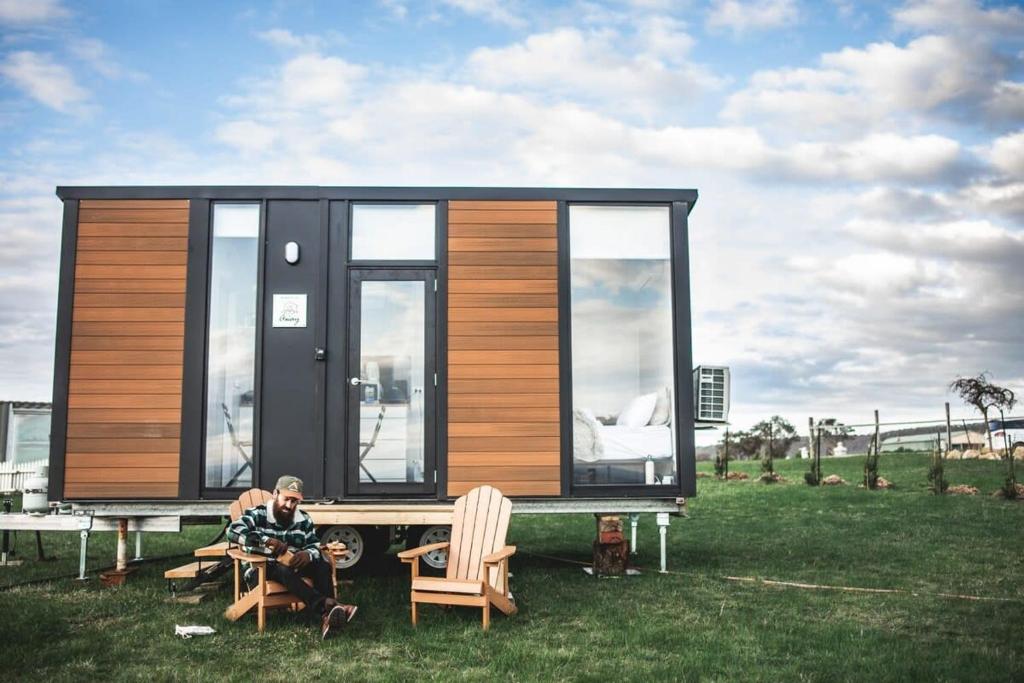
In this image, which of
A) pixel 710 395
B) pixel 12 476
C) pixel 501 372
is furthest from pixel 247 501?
pixel 12 476

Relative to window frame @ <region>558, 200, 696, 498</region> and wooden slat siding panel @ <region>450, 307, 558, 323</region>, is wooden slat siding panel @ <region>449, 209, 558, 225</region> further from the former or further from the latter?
wooden slat siding panel @ <region>450, 307, 558, 323</region>

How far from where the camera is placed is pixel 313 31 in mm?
9531

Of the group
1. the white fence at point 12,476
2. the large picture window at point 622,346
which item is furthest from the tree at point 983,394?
the white fence at point 12,476

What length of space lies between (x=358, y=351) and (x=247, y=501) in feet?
Result: 5.28

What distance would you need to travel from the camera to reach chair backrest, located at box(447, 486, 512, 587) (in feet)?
22.1

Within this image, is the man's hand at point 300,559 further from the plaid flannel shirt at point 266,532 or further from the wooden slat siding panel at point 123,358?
the wooden slat siding panel at point 123,358

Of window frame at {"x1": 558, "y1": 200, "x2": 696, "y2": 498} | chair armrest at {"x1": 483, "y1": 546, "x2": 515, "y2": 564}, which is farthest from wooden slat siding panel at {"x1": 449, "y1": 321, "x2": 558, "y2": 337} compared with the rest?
chair armrest at {"x1": 483, "y1": 546, "x2": 515, "y2": 564}

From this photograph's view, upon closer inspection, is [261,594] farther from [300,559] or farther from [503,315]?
[503,315]

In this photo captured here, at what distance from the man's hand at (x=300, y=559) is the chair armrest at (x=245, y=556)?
0.63 ft

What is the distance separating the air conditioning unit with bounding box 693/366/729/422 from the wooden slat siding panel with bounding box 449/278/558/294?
160cm

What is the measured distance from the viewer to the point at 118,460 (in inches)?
314

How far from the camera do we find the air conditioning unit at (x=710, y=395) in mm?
8414

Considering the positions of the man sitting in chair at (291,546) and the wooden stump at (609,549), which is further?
the wooden stump at (609,549)

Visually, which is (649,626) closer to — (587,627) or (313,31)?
(587,627)
